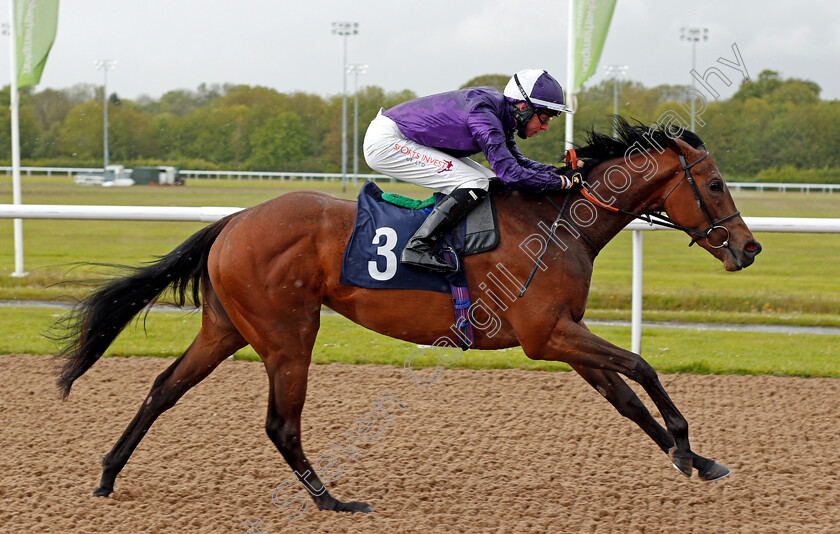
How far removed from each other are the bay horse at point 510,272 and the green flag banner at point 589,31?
5464mm

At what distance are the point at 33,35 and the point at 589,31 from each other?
6.36 m

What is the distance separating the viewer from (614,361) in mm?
3168

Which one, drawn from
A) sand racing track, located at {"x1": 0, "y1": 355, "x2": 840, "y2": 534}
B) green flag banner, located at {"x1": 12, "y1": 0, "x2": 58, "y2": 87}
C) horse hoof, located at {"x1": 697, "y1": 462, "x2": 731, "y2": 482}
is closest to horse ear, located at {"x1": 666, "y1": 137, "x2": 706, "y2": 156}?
horse hoof, located at {"x1": 697, "y1": 462, "x2": 731, "y2": 482}

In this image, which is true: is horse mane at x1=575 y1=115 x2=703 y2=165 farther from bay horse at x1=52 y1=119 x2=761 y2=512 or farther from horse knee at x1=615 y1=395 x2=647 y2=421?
horse knee at x1=615 y1=395 x2=647 y2=421

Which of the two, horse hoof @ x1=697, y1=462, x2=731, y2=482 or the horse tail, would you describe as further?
the horse tail

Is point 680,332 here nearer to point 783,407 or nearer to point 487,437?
point 783,407

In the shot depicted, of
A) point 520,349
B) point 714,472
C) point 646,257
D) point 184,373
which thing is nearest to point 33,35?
point 520,349

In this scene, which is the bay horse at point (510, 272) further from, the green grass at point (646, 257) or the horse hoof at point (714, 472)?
the green grass at point (646, 257)

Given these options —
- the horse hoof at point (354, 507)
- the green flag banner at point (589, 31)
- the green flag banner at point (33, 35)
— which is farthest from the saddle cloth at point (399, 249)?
the green flag banner at point (33, 35)

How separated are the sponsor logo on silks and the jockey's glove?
46 centimetres

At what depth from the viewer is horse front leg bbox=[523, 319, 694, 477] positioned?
317 cm

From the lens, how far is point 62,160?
22.5 meters

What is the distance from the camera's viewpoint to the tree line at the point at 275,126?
47.9 feet

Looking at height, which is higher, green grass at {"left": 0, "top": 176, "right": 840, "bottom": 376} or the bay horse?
the bay horse
